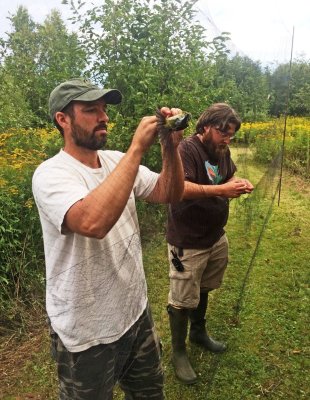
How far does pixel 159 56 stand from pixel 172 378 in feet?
10.6

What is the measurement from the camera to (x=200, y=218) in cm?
246

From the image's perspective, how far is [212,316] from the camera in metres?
3.53

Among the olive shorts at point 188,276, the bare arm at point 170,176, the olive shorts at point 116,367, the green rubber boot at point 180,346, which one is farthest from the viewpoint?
the green rubber boot at point 180,346

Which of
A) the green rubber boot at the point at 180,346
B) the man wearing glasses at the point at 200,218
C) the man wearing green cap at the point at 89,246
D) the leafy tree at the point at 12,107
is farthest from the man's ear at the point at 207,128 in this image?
the leafy tree at the point at 12,107

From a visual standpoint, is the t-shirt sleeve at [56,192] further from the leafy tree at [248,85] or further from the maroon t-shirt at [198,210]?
the leafy tree at [248,85]

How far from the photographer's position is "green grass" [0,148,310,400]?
270 centimetres

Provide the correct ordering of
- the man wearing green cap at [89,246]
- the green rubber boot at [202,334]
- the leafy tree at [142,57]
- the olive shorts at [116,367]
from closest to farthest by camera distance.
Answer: the man wearing green cap at [89,246], the olive shorts at [116,367], the green rubber boot at [202,334], the leafy tree at [142,57]

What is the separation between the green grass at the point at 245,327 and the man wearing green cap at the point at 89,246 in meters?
0.58

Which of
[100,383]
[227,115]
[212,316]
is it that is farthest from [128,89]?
[100,383]

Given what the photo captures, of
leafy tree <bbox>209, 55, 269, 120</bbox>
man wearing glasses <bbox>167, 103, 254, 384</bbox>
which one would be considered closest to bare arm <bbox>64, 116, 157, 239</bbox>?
man wearing glasses <bbox>167, 103, 254, 384</bbox>

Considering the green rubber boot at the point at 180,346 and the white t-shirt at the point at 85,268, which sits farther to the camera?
the green rubber boot at the point at 180,346

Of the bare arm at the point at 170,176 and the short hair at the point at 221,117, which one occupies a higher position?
the short hair at the point at 221,117

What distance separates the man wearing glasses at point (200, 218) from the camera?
2.19m

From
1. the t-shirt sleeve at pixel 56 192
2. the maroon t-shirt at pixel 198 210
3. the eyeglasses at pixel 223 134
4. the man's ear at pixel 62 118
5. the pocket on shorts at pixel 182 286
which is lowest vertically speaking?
the pocket on shorts at pixel 182 286
